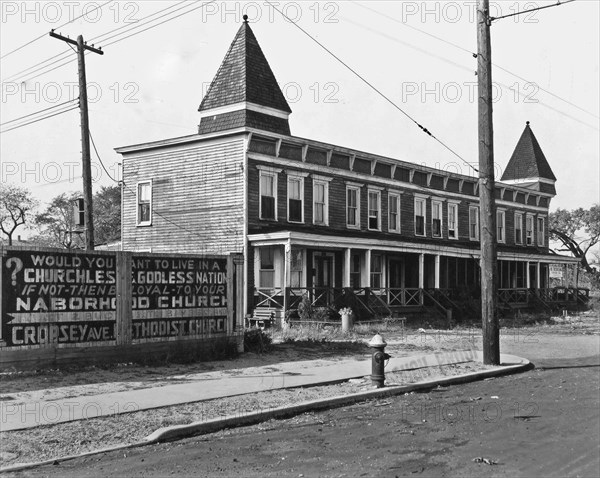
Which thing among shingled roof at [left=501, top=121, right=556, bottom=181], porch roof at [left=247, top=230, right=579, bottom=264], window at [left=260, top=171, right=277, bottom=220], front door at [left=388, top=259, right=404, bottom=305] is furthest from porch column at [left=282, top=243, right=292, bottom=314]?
shingled roof at [left=501, top=121, right=556, bottom=181]

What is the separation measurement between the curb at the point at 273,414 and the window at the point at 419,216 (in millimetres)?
21602

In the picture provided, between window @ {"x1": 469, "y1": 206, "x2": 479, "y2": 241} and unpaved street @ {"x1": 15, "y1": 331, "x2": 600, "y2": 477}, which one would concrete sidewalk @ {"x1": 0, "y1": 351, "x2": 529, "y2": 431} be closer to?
unpaved street @ {"x1": 15, "y1": 331, "x2": 600, "y2": 477}

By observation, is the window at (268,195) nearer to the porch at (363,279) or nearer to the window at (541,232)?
the porch at (363,279)

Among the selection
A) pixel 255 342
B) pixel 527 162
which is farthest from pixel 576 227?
pixel 255 342

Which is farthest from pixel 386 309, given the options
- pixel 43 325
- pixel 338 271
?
pixel 43 325

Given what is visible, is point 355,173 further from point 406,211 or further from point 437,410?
point 437,410

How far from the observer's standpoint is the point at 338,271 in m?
31.6

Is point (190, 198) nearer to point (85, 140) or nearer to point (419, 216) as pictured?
point (85, 140)

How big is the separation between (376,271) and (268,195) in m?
7.58

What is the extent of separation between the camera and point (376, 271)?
33844 millimetres

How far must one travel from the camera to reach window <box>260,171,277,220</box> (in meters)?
28.6

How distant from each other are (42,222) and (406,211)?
47442 mm

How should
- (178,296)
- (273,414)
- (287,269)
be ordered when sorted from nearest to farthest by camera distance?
(273,414) < (178,296) < (287,269)

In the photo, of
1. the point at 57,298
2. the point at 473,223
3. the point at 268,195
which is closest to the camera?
the point at 57,298
